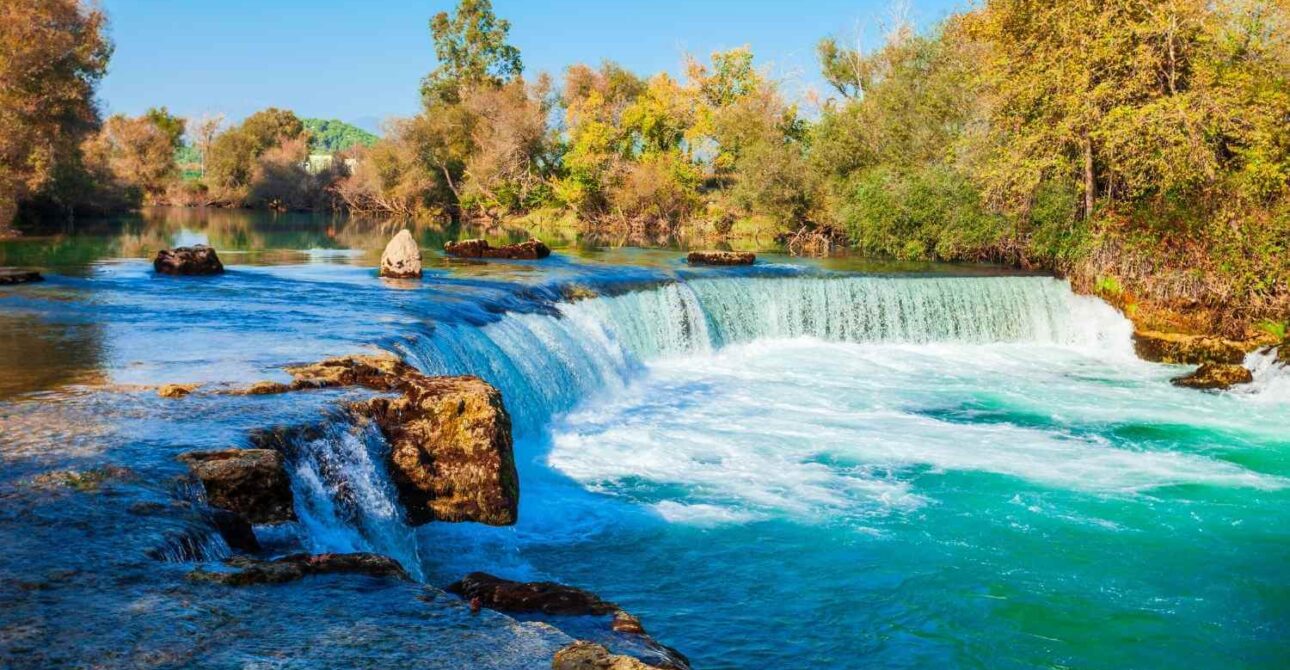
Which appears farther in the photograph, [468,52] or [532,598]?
[468,52]

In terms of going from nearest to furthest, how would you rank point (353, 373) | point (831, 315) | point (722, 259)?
point (353, 373), point (831, 315), point (722, 259)

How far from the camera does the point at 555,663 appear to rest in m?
4.39

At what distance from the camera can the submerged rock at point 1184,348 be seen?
17891 mm

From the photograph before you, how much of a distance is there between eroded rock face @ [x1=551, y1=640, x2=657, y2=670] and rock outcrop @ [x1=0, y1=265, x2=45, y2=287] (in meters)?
15.9

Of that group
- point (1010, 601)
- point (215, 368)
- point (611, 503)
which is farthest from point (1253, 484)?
point (215, 368)

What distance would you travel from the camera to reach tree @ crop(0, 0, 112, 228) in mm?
29422

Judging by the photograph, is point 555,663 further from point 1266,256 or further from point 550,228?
point 550,228

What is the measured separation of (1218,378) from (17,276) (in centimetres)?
2005

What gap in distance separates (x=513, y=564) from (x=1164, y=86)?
61.6 feet

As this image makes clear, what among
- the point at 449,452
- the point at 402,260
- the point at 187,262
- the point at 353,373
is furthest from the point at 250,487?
the point at 187,262

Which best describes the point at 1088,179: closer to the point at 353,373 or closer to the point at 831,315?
the point at 831,315

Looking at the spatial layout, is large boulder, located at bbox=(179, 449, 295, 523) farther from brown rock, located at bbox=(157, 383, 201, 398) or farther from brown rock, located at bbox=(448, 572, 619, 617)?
brown rock, located at bbox=(157, 383, 201, 398)

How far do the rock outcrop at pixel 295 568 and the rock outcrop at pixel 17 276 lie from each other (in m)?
14.1

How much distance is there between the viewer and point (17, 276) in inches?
669
